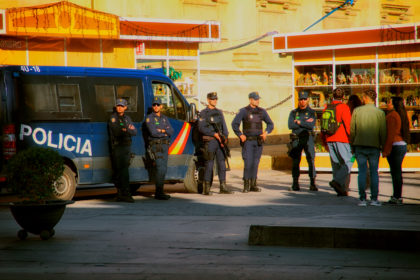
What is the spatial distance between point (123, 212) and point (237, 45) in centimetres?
1871

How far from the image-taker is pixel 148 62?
23.6m

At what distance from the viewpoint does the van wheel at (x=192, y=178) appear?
15.5 meters

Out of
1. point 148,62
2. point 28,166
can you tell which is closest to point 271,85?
point 148,62

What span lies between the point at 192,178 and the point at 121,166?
6.62 ft

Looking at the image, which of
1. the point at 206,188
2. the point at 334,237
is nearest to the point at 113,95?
the point at 206,188

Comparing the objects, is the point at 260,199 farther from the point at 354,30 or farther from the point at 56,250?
the point at 354,30

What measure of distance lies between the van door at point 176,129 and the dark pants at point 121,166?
3.93 ft

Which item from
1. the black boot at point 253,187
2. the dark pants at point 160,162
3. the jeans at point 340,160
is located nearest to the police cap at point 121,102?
the dark pants at point 160,162

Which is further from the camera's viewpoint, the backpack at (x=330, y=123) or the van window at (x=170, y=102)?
the van window at (x=170, y=102)

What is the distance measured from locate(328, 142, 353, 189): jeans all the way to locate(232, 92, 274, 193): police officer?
167 cm

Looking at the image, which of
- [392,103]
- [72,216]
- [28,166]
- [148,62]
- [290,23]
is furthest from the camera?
[290,23]

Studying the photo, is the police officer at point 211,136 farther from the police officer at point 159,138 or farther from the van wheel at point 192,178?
the police officer at point 159,138

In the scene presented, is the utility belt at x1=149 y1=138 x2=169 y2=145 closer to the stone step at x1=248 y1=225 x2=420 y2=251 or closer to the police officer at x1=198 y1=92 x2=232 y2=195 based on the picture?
the police officer at x1=198 y1=92 x2=232 y2=195

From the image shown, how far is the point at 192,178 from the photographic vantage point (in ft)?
51.1
